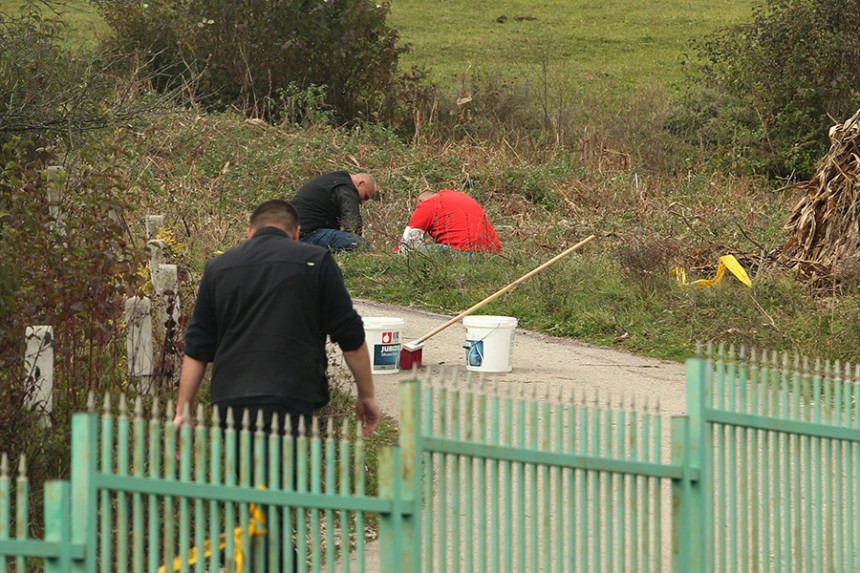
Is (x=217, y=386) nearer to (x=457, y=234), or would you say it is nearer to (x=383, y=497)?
(x=383, y=497)

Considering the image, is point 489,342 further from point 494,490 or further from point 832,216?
point 494,490

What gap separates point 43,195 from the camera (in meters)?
7.09

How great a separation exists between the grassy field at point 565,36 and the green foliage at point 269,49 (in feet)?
16.7

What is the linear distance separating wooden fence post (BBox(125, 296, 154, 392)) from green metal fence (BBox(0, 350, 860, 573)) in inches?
64.8

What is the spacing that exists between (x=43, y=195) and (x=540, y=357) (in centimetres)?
438

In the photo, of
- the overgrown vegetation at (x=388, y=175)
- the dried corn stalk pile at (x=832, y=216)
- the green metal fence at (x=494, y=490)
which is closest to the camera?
the green metal fence at (x=494, y=490)

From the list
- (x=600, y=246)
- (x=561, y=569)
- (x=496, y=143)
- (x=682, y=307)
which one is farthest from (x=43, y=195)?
(x=496, y=143)

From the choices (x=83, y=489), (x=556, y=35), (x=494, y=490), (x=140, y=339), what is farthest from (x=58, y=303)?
(x=556, y=35)

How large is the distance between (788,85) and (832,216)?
10.9 m

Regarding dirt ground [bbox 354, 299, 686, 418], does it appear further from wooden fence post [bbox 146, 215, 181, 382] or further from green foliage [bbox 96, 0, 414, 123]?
green foliage [bbox 96, 0, 414, 123]

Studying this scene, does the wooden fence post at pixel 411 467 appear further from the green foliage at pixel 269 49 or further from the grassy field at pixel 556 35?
the grassy field at pixel 556 35

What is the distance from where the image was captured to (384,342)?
8773 mm

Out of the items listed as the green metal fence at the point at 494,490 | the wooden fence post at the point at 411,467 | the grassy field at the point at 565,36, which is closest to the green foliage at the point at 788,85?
the grassy field at the point at 565,36

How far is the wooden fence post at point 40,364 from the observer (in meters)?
5.88
